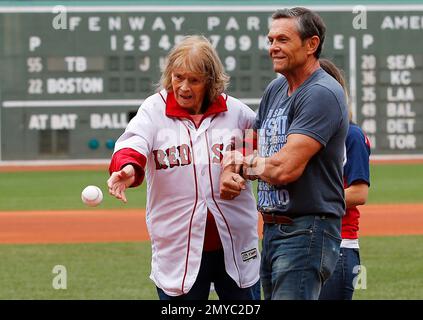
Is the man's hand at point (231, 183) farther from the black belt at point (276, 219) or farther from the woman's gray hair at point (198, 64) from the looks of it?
the woman's gray hair at point (198, 64)

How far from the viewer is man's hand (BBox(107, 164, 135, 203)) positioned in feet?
11.9

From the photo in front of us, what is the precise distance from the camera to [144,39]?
78.8 ft

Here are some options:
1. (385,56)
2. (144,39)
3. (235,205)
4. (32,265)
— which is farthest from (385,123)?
(235,205)

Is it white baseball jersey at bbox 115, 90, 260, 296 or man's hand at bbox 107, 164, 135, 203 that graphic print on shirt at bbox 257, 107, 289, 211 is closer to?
white baseball jersey at bbox 115, 90, 260, 296

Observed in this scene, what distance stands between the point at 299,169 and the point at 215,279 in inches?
33.4

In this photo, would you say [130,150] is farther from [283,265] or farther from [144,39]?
[144,39]

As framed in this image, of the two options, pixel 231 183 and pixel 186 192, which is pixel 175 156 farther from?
pixel 231 183

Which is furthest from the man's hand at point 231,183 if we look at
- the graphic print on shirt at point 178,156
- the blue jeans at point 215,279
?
the blue jeans at point 215,279

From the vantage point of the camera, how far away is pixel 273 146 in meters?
3.66

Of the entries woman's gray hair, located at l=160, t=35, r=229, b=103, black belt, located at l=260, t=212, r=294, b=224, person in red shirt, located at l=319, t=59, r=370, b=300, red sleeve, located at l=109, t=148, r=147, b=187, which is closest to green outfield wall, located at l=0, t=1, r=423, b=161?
person in red shirt, located at l=319, t=59, r=370, b=300

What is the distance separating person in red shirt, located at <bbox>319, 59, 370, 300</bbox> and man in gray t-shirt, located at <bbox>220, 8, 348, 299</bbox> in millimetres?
Result: 719

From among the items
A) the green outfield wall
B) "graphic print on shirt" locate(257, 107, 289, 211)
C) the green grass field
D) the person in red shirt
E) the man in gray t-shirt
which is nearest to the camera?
the man in gray t-shirt

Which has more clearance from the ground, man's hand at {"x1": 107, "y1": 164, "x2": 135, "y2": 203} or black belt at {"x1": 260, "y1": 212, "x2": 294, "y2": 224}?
man's hand at {"x1": 107, "y1": 164, "x2": 135, "y2": 203}

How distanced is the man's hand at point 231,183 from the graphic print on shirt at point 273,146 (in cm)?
11
